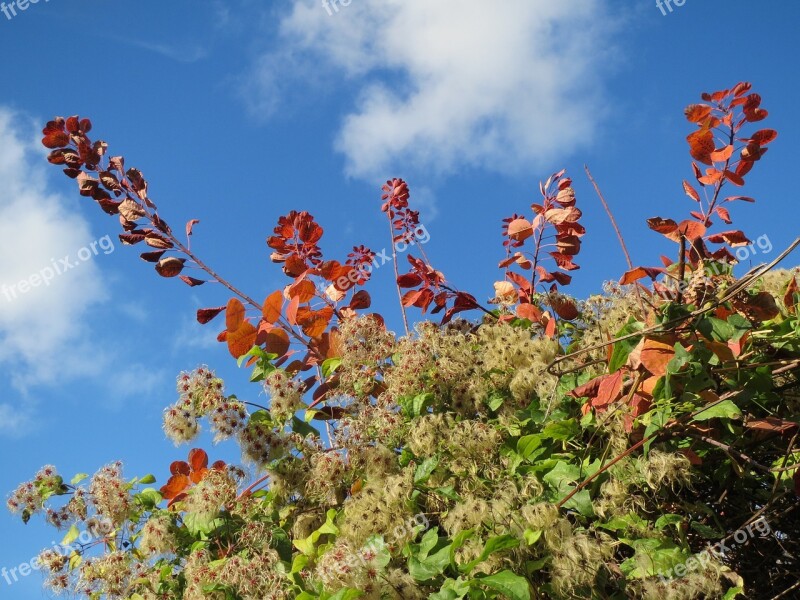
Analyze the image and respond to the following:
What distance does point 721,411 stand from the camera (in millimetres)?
1619

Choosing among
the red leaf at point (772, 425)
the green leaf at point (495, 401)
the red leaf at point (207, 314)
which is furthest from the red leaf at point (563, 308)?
the red leaf at point (207, 314)

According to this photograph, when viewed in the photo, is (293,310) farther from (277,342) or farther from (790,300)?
(790,300)

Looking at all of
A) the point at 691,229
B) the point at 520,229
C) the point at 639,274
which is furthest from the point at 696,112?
the point at 520,229

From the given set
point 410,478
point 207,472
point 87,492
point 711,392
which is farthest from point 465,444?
point 87,492

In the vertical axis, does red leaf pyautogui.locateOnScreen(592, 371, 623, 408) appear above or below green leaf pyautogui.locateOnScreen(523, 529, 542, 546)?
above

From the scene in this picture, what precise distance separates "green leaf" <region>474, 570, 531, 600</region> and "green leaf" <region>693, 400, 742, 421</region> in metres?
0.55

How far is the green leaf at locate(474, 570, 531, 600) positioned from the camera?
4.81ft

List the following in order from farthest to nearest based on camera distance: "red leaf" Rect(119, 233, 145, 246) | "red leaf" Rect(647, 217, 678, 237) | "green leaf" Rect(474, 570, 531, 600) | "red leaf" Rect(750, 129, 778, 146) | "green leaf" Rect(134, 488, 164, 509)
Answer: "red leaf" Rect(119, 233, 145, 246)
"green leaf" Rect(134, 488, 164, 509)
"red leaf" Rect(750, 129, 778, 146)
"red leaf" Rect(647, 217, 678, 237)
"green leaf" Rect(474, 570, 531, 600)

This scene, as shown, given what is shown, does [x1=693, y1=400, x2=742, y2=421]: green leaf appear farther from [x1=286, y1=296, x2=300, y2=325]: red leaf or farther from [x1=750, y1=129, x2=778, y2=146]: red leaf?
[x1=286, y1=296, x2=300, y2=325]: red leaf

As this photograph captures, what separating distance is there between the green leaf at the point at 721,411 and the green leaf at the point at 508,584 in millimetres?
547

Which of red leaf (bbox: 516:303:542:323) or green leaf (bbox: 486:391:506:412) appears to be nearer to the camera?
green leaf (bbox: 486:391:506:412)

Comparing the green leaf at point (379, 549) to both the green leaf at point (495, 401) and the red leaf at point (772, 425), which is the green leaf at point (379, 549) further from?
the red leaf at point (772, 425)

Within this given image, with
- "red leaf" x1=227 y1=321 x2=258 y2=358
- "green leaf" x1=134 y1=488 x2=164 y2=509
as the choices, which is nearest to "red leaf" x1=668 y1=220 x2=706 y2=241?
"red leaf" x1=227 y1=321 x2=258 y2=358

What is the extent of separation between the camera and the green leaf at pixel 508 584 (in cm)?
147
